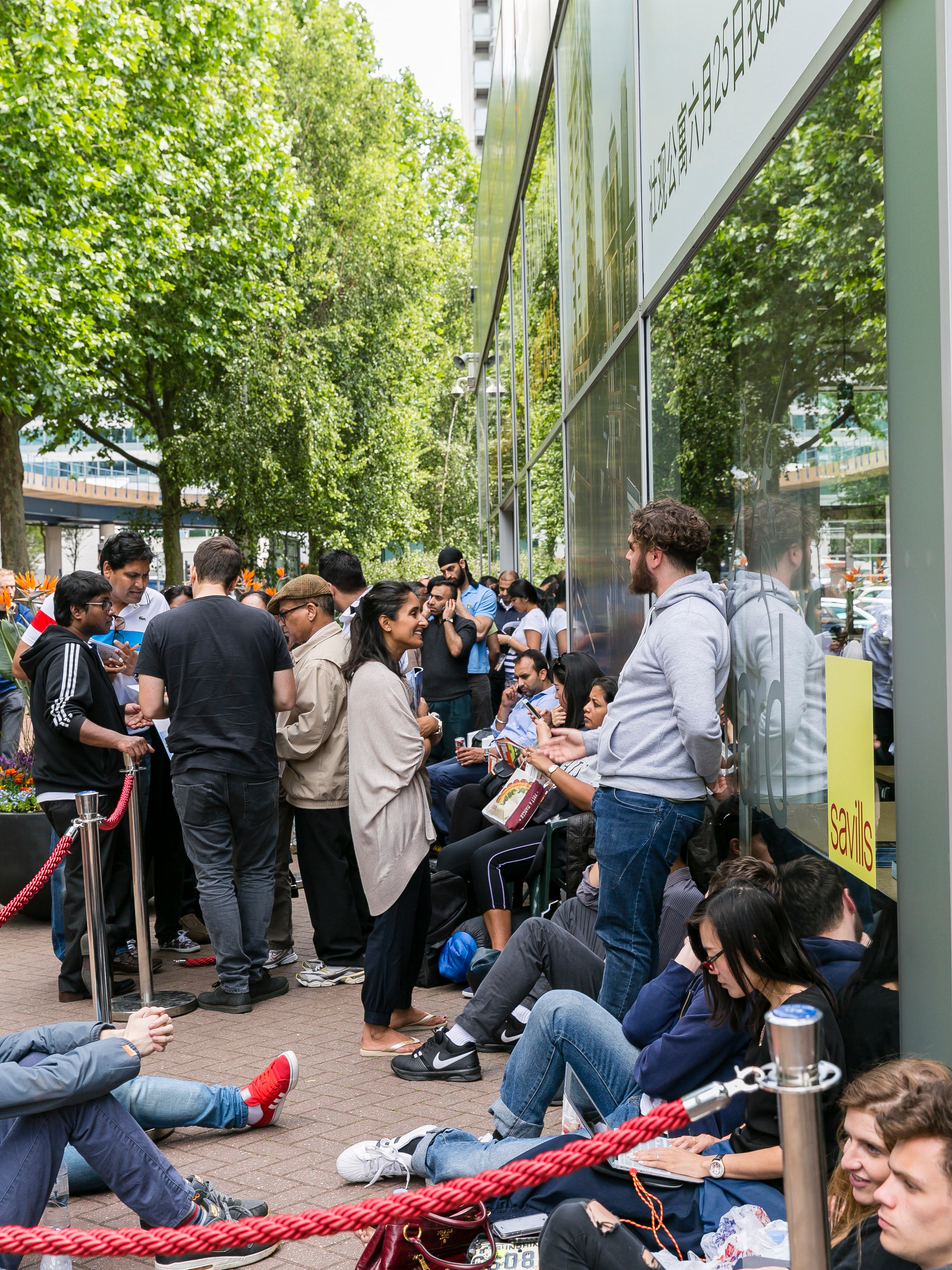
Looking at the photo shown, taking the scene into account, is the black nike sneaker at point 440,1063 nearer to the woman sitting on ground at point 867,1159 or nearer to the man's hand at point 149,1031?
the man's hand at point 149,1031

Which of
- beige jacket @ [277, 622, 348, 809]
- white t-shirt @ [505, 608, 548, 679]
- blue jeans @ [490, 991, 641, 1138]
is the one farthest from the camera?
white t-shirt @ [505, 608, 548, 679]

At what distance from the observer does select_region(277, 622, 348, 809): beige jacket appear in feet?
20.4

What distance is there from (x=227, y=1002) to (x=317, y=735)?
4.53 ft

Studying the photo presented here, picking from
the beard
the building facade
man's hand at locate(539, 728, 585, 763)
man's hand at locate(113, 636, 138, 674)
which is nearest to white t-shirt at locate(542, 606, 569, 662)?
the building facade

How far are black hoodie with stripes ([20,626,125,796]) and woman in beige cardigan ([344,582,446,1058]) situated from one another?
155 centimetres

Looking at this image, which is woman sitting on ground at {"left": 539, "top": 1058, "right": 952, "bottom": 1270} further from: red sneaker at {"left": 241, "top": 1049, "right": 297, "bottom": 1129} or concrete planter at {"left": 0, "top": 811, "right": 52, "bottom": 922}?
concrete planter at {"left": 0, "top": 811, "right": 52, "bottom": 922}

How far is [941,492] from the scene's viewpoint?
2.33 m

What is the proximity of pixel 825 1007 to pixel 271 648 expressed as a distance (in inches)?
149

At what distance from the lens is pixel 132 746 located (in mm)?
5766

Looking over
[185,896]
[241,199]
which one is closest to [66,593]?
[185,896]

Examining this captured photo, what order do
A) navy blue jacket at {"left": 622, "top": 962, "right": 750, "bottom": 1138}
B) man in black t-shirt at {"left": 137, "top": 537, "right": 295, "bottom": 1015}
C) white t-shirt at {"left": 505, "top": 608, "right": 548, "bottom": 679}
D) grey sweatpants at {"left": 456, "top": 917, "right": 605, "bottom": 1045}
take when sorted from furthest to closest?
white t-shirt at {"left": 505, "top": 608, "right": 548, "bottom": 679}, man in black t-shirt at {"left": 137, "top": 537, "right": 295, "bottom": 1015}, grey sweatpants at {"left": 456, "top": 917, "right": 605, "bottom": 1045}, navy blue jacket at {"left": 622, "top": 962, "right": 750, "bottom": 1138}

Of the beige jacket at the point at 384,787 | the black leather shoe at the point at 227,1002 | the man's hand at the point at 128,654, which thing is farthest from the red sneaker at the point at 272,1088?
the man's hand at the point at 128,654

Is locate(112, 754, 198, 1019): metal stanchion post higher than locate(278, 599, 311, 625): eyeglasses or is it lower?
lower

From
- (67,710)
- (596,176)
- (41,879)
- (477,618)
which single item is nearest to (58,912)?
(67,710)
